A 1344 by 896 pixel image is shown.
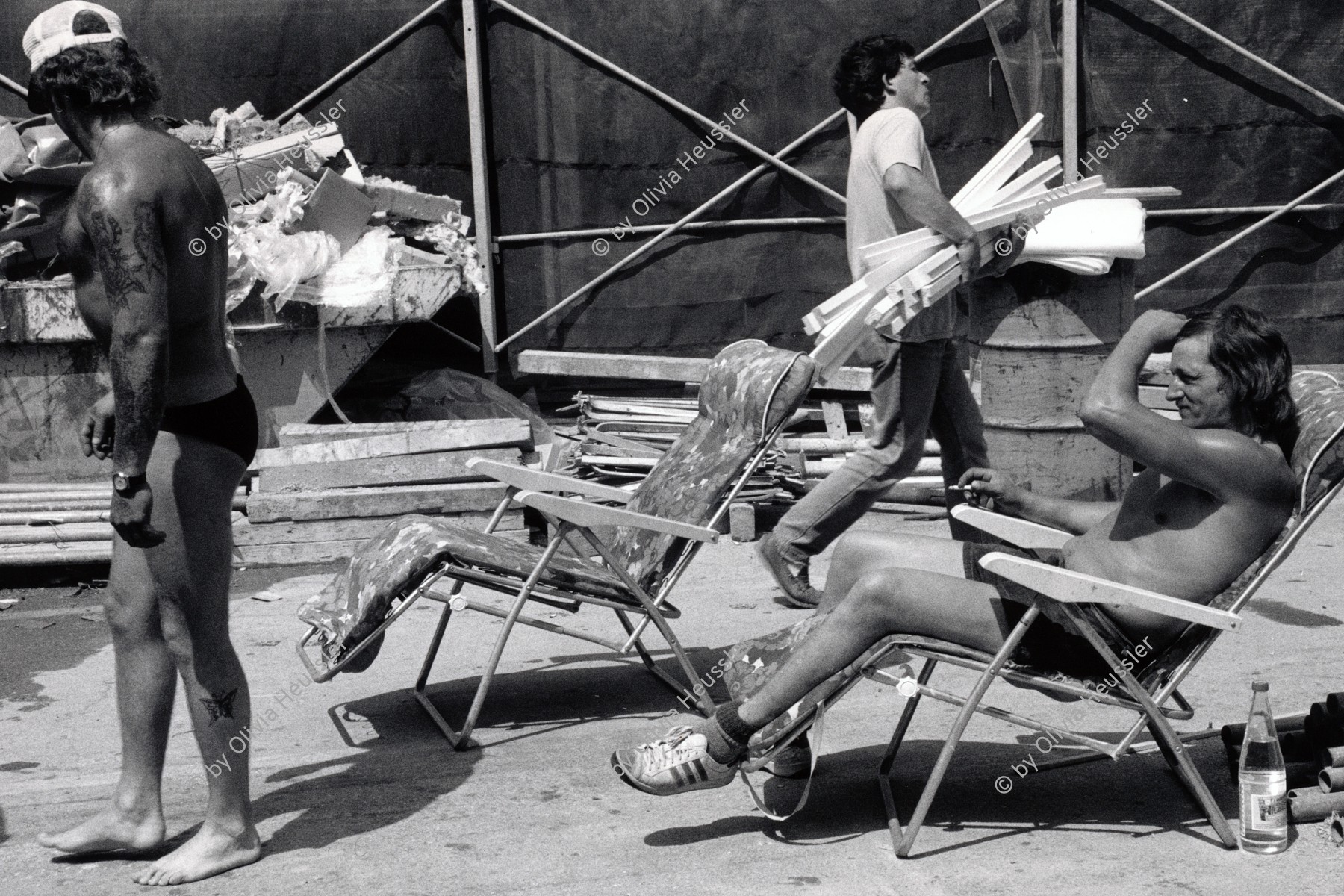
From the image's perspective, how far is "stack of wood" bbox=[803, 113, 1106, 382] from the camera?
5.63 m

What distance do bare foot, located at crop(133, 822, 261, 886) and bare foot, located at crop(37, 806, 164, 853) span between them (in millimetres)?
87

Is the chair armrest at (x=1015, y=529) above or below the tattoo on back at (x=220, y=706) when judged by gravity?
above

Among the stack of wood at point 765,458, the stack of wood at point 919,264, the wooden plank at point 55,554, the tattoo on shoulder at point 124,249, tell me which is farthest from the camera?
the stack of wood at point 765,458

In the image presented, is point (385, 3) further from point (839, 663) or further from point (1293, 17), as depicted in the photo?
point (839, 663)

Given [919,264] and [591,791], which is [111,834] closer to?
[591,791]

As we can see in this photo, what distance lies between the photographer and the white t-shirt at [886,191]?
5.69 m

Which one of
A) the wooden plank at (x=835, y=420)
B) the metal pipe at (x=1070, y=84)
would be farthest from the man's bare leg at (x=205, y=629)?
the metal pipe at (x=1070, y=84)

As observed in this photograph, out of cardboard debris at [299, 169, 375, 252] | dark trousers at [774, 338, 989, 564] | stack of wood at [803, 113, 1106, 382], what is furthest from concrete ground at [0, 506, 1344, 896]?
cardboard debris at [299, 169, 375, 252]

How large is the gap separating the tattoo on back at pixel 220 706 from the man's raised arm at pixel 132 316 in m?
0.47

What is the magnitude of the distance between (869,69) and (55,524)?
3943 millimetres

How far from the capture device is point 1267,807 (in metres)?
3.62

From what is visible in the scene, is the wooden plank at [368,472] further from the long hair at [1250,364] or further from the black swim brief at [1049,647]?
the long hair at [1250,364]

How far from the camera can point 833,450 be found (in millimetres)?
7641

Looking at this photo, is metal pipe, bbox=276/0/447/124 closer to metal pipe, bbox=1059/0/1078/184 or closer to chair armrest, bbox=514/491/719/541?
metal pipe, bbox=1059/0/1078/184
